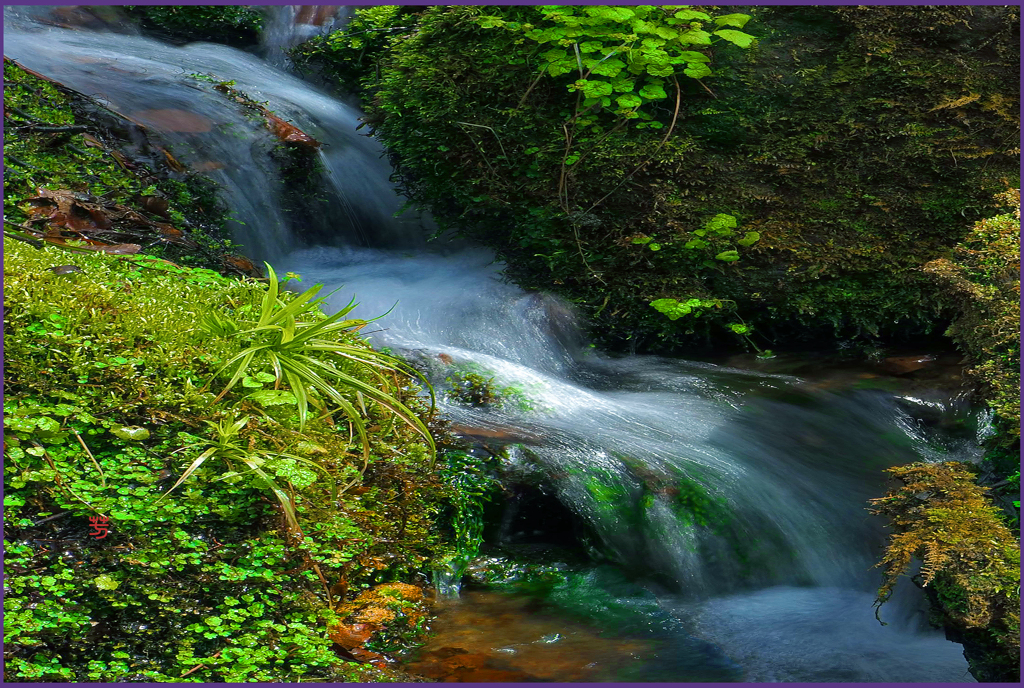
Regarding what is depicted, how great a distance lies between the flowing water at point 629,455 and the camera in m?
3.39

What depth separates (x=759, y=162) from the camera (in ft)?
20.2

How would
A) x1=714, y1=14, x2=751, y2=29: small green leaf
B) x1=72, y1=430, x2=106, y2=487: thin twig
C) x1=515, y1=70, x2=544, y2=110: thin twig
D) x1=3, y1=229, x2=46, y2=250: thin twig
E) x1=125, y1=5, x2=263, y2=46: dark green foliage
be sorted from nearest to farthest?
x1=72, y1=430, x2=106, y2=487: thin twig
x1=3, y1=229, x2=46, y2=250: thin twig
x1=714, y1=14, x2=751, y2=29: small green leaf
x1=515, y1=70, x2=544, y2=110: thin twig
x1=125, y1=5, x2=263, y2=46: dark green foliage

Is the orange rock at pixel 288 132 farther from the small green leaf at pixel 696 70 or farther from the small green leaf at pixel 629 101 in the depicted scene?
the small green leaf at pixel 696 70

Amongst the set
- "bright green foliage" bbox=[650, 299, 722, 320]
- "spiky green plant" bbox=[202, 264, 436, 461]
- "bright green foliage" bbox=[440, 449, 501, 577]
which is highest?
"bright green foliage" bbox=[650, 299, 722, 320]

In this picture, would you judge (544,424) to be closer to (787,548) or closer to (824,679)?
(787,548)

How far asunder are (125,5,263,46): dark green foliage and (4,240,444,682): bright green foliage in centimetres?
625

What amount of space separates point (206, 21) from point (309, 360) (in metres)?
7.18

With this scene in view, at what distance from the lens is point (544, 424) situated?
447cm

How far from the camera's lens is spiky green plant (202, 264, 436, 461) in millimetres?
3547

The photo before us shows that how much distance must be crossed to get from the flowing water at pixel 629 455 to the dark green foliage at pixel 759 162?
64cm

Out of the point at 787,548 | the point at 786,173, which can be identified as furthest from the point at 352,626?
the point at 786,173

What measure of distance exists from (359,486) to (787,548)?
2.14m

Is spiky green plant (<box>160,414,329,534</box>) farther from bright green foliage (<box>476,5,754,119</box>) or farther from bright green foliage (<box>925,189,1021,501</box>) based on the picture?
bright green foliage (<box>476,5,754,119</box>)

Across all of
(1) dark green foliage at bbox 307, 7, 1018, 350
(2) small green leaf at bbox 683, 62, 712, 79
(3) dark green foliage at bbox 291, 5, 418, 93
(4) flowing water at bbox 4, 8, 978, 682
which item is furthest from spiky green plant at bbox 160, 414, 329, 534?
(3) dark green foliage at bbox 291, 5, 418, 93
